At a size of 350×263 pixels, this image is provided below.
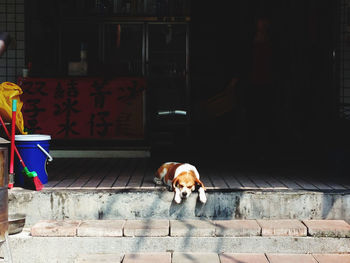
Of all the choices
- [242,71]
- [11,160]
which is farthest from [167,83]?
[11,160]

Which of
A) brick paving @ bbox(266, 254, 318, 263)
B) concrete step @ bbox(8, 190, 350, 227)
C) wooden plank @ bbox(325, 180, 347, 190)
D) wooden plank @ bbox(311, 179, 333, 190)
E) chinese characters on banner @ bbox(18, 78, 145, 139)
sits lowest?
brick paving @ bbox(266, 254, 318, 263)

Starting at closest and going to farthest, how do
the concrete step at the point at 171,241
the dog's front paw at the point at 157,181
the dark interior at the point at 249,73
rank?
1. the concrete step at the point at 171,241
2. the dog's front paw at the point at 157,181
3. the dark interior at the point at 249,73

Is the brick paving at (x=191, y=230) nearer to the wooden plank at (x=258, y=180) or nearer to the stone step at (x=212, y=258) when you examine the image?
the stone step at (x=212, y=258)

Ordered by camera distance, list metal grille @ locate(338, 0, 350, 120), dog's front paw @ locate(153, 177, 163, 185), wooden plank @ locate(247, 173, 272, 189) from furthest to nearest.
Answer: metal grille @ locate(338, 0, 350, 120) → dog's front paw @ locate(153, 177, 163, 185) → wooden plank @ locate(247, 173, 272, 189)

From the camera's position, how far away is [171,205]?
445 cm

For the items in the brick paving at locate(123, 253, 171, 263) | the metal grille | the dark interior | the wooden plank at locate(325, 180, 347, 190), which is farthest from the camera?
the metal grille

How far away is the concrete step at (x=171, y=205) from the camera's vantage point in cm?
445

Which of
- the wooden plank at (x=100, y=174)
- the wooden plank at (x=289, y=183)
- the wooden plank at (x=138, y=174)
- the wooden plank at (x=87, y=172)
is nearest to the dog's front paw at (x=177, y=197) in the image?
the wooden plank at (x=138, y=174)

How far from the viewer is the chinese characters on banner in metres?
7.19

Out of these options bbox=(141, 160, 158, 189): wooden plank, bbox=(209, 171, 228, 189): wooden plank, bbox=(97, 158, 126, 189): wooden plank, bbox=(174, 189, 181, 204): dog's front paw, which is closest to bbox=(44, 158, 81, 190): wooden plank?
bbox=(97, 158, 126, 189): wooden plank

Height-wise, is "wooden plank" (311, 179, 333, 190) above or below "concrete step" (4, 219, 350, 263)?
above

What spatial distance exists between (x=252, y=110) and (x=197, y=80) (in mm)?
2161

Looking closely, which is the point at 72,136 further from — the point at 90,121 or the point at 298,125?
the point at 298,125

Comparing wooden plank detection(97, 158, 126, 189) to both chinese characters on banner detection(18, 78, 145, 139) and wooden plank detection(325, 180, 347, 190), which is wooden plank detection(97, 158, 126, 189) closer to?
chinese characters on banner detection(18, 78, 145, 139)
